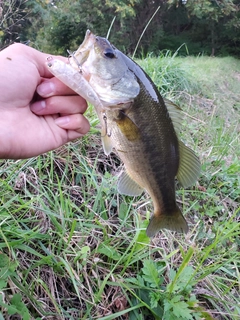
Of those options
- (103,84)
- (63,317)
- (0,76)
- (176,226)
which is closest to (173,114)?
(103,84)

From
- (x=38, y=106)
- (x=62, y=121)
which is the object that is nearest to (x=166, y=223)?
(x=62, y=121)

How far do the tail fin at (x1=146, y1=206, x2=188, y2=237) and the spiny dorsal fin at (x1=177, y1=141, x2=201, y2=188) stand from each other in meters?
0.17

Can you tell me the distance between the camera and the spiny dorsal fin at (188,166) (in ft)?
5.18

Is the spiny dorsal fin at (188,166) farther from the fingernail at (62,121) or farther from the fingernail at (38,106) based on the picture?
the fingernail at (38,106)

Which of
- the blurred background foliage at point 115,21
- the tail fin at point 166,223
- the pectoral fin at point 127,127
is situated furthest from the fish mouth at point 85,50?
A: the blurred background foliage at point 115,21

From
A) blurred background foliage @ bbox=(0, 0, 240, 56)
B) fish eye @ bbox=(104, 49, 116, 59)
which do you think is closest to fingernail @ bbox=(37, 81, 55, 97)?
fish eye @ bbox=(104, 49, 116, 59)

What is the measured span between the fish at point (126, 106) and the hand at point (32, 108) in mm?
205

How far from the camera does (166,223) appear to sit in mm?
1616

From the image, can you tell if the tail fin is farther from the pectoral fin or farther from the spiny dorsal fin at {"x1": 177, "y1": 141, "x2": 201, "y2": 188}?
the pectoral fin

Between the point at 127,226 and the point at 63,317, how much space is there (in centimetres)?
67

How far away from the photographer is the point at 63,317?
1560mm

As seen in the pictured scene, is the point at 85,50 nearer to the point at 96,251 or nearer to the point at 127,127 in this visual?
the point at 127,127

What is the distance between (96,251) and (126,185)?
0.45 meters

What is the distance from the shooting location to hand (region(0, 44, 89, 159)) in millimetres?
1421
